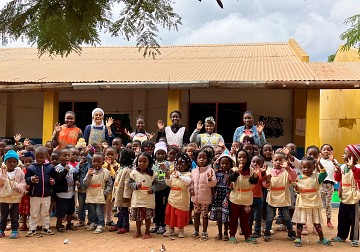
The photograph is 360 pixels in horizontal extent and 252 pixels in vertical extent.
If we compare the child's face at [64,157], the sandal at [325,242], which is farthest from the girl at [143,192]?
the sandal at [325,242]

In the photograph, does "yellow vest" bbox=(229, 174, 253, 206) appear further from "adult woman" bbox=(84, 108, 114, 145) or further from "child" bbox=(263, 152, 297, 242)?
"adult woman" bbox=(84, 108, 114, 145)

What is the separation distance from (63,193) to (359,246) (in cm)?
387

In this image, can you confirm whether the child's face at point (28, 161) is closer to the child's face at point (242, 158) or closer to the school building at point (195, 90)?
the child's face at point (242, 158)

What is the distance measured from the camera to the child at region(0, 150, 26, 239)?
5875 millimetres

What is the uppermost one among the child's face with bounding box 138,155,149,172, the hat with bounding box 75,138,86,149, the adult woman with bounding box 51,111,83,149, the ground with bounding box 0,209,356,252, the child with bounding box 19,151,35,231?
the adult woman with bounding box 51,111,83,149

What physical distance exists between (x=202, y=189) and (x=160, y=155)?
A: 773 mm

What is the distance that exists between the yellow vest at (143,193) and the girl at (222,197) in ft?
2.64

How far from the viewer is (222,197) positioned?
577 centimetres

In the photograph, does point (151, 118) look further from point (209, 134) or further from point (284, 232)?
point (284, 232)

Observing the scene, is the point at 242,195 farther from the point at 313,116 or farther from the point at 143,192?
the point at 313,116

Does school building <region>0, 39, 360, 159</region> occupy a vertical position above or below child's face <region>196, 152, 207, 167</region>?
above

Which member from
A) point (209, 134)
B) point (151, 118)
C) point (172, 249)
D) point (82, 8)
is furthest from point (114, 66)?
point (82, 8)

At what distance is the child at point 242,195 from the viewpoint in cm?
565

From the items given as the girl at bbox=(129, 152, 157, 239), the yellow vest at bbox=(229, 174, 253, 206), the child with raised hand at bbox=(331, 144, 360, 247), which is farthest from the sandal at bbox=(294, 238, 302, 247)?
the girl at bbox=(129, 152, 157, 239)
